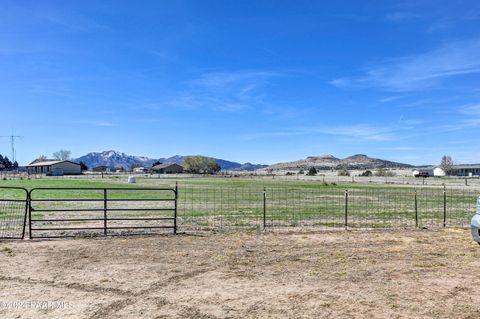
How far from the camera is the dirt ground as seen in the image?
22.6 feet

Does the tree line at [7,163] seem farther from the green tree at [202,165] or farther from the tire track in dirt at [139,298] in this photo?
the tire track in dirt at [139,298]

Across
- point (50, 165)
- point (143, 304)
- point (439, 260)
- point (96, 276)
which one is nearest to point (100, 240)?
point (96, 276)

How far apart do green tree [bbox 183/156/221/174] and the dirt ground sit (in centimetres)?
15590

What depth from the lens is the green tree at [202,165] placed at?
169 metres

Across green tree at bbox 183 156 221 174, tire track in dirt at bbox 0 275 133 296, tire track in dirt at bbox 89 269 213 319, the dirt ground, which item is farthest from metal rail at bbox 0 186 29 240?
green tree at bbox 183 156 221 174

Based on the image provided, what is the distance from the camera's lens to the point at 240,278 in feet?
28.7

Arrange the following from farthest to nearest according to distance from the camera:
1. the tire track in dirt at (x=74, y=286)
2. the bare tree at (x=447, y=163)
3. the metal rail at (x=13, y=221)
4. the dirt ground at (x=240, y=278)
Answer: the bare tree at (x=447, y=163)
the metal rail at (x=13, y=221)
the tire track in dirt at (x=74, y=286)
the dirt ground at (x=240, y=278)

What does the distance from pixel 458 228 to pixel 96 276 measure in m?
12.7

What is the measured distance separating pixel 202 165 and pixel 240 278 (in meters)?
163

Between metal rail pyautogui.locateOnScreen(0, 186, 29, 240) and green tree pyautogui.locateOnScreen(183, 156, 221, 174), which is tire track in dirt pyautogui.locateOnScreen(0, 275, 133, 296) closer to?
metal rail pyautogui.locateOnScreen(0, 186, 29, 240)

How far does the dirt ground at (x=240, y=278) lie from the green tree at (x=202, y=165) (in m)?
156

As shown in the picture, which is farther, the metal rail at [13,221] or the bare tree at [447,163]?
the bare tree at [447,163]

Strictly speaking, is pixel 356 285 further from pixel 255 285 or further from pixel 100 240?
pixel 100 240

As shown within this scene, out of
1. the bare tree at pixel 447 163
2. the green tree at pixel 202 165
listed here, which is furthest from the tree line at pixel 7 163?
the bare tree at pixel 447 163
